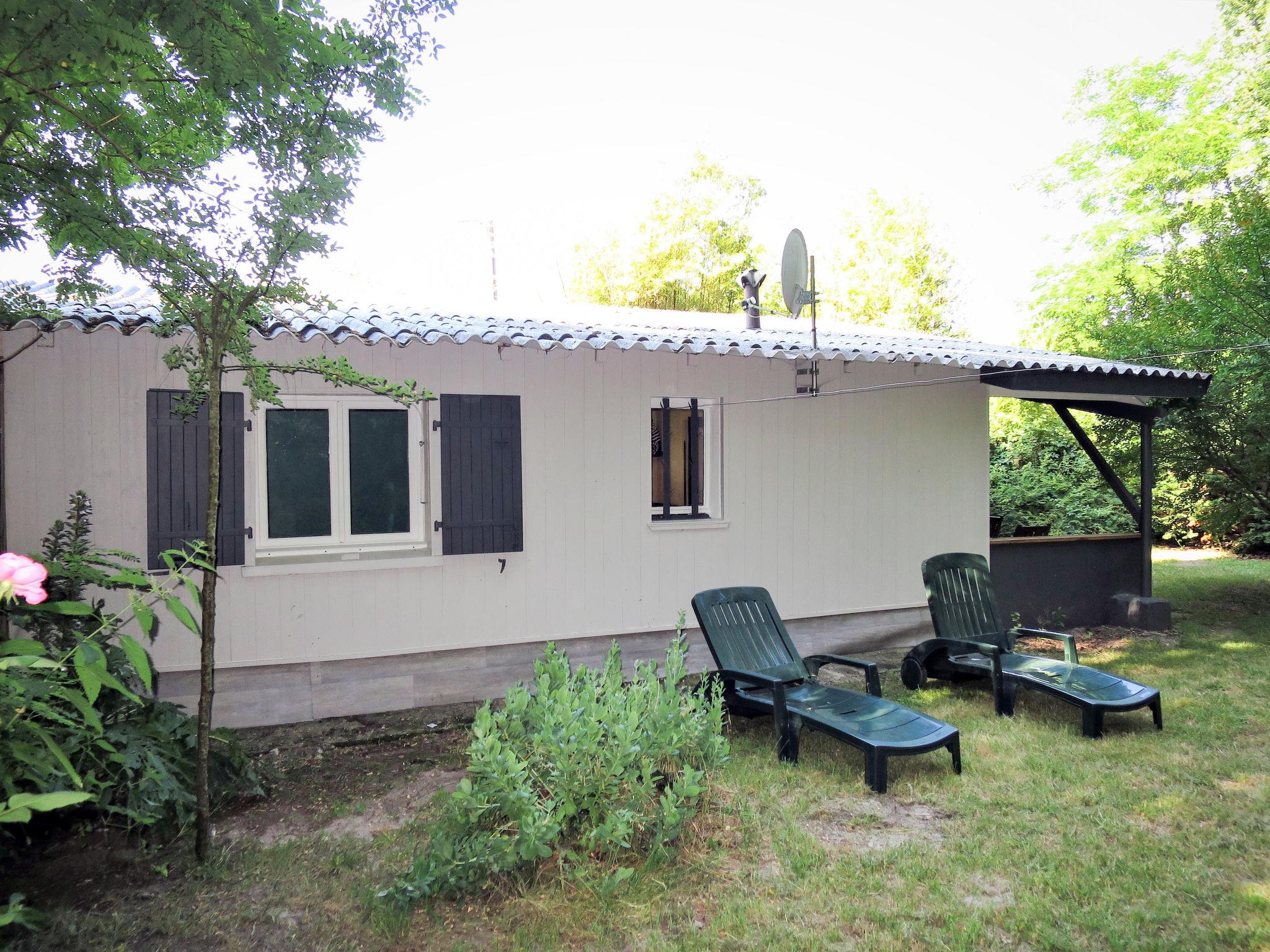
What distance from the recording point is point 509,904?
9.59 ft

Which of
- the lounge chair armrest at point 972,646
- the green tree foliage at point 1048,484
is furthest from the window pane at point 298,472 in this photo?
the green tree foliage at point 1048,484

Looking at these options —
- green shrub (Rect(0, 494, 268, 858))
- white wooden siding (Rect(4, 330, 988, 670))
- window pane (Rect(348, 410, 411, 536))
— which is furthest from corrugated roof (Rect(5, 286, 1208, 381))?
green shrub (Rect(0, 494, 268, 858))

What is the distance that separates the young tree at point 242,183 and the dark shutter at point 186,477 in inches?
63.9

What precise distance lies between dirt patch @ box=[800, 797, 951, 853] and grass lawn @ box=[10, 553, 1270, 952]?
12 mm

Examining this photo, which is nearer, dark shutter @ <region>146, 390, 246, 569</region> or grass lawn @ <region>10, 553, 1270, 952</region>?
grass lawn @ <region>10, 553, 1270, 952</region>

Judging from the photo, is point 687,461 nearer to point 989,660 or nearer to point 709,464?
point 709,464

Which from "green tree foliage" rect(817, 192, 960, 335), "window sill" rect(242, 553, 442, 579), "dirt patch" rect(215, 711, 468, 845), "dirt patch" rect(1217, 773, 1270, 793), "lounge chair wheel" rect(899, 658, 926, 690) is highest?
"green tree foliage" rect(817, 192, 960, 335)

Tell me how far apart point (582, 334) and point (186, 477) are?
8.50 feet

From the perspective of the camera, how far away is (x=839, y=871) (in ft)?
10.5

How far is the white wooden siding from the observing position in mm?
4797

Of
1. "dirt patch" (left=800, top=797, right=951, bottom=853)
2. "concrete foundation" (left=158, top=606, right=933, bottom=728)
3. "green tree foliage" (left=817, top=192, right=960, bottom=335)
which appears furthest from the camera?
"green tree foliage" (left=817, top=192, right=960, bottom=335)

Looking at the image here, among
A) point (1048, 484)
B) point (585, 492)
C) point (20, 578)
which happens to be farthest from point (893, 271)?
point (20, 578)

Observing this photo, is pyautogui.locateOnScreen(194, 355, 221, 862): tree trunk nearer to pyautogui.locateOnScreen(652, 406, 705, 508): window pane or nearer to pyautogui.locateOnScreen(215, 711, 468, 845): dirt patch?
pyautogui.locateOnScreen(215, 711, 468, 845): dirt patch

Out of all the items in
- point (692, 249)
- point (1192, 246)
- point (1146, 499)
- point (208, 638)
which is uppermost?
point (692, 249)
